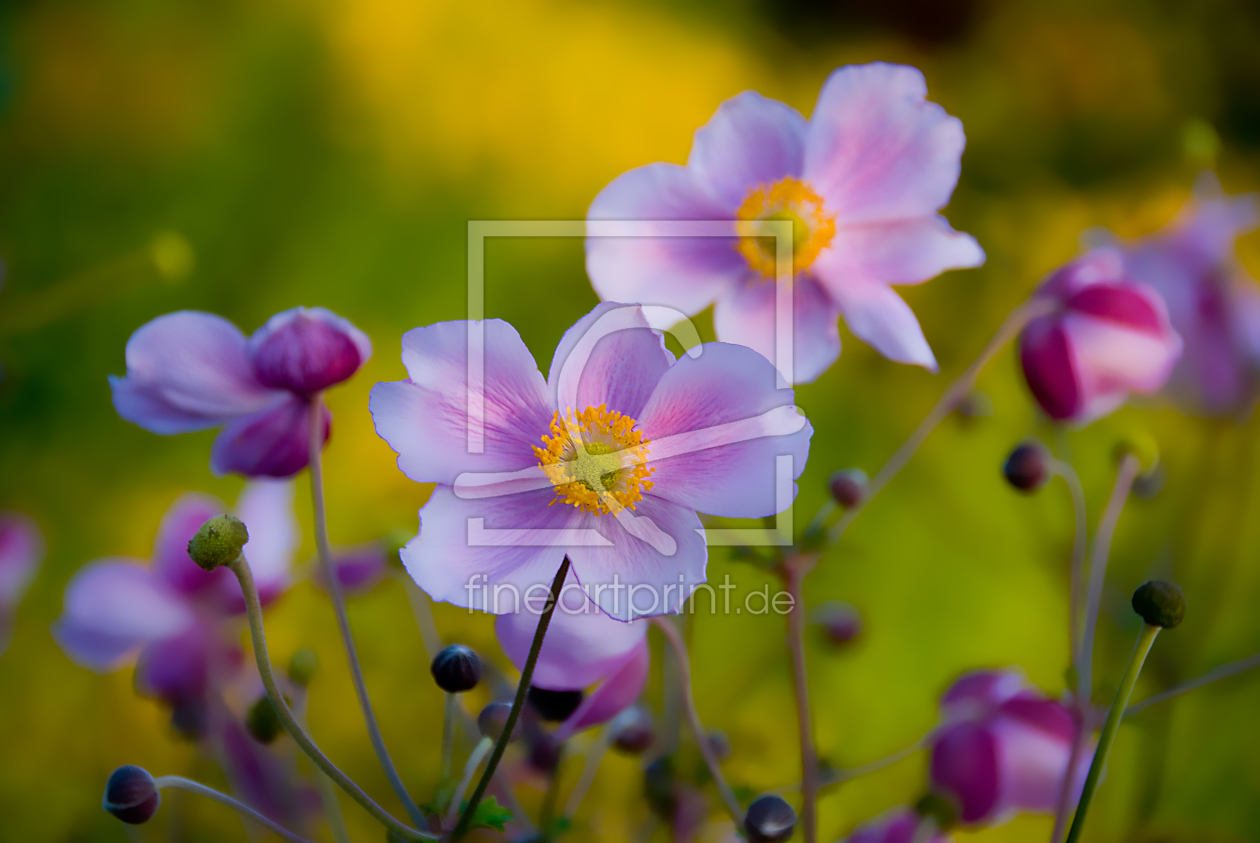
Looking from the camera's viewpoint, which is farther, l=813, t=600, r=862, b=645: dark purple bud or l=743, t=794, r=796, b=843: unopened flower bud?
l=813, t=600, r=862, b=645: dark purple bud

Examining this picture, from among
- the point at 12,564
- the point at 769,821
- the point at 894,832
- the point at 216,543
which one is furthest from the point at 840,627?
the point at 12,564

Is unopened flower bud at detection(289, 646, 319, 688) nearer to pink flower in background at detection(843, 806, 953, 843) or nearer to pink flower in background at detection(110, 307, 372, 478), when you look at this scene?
pink flower in background at detection(110, 307, 372, 478)

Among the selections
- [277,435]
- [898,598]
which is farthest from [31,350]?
[898,598]

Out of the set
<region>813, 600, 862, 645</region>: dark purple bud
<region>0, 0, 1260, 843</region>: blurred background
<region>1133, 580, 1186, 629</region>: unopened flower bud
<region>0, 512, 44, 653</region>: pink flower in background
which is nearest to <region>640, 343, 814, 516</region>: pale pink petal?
<region>1133, 580, 1186, 629</region>: unopened flower bud

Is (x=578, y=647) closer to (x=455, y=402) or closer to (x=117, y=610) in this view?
(x=455, y=402)

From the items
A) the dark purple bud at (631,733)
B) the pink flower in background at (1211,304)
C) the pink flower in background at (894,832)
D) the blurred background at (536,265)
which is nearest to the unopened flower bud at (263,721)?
the dark purple bud at (631,733)

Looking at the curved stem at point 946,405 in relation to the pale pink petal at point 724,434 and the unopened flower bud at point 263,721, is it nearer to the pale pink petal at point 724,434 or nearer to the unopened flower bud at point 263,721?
the pale pink petal at point 724,434
